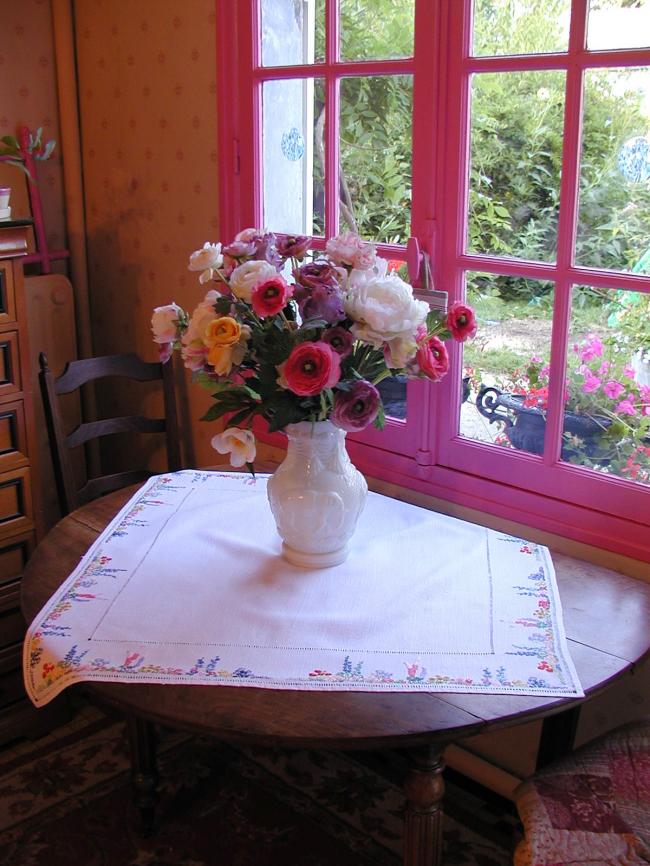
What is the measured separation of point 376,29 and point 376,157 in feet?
0.90

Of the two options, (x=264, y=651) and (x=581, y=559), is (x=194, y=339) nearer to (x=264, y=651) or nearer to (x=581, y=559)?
(x=264, y=651)

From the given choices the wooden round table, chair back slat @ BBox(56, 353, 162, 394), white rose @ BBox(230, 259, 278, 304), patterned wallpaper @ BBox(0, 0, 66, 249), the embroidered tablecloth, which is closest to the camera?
the wooden round table

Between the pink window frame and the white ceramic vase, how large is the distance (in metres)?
0.46

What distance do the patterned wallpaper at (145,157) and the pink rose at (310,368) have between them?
124 cm

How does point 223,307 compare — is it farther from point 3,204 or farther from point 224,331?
point 3,204

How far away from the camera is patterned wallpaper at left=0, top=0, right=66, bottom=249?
2.84 meters

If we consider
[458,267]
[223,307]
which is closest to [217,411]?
[223,307]

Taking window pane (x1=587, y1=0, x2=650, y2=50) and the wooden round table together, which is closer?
the wooden round table

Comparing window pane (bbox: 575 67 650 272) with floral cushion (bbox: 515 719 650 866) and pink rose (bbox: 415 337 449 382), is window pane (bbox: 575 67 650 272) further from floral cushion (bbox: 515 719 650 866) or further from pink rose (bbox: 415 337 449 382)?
floral cushion (bbox: 515 719 650 866)

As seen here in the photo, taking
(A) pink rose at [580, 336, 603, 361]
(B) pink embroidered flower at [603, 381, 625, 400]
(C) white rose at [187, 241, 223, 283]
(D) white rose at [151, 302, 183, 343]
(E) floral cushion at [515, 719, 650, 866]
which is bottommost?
(E) floral cushion at [515, 719, 650, 866]

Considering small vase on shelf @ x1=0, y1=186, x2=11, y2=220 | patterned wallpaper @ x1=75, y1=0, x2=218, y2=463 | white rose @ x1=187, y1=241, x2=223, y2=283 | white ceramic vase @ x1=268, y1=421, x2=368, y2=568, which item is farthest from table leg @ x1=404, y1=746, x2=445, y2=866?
small vase on shelf @ x1=0, y1=186, x2=11, y2=220

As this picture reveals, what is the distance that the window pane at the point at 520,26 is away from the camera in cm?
185

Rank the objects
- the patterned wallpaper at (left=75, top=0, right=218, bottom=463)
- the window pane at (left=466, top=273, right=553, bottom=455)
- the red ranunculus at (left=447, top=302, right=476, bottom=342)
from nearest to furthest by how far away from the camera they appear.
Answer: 1. the red ranunculus at (left=447, top=302, right=476, bottom=342)
2. the window pane at (left=466, top=273, right=553, bottom=455)
3. the patterned wallpaper at (left=75, top=0, right=218, bottom=463)

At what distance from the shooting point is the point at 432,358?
1.66m
